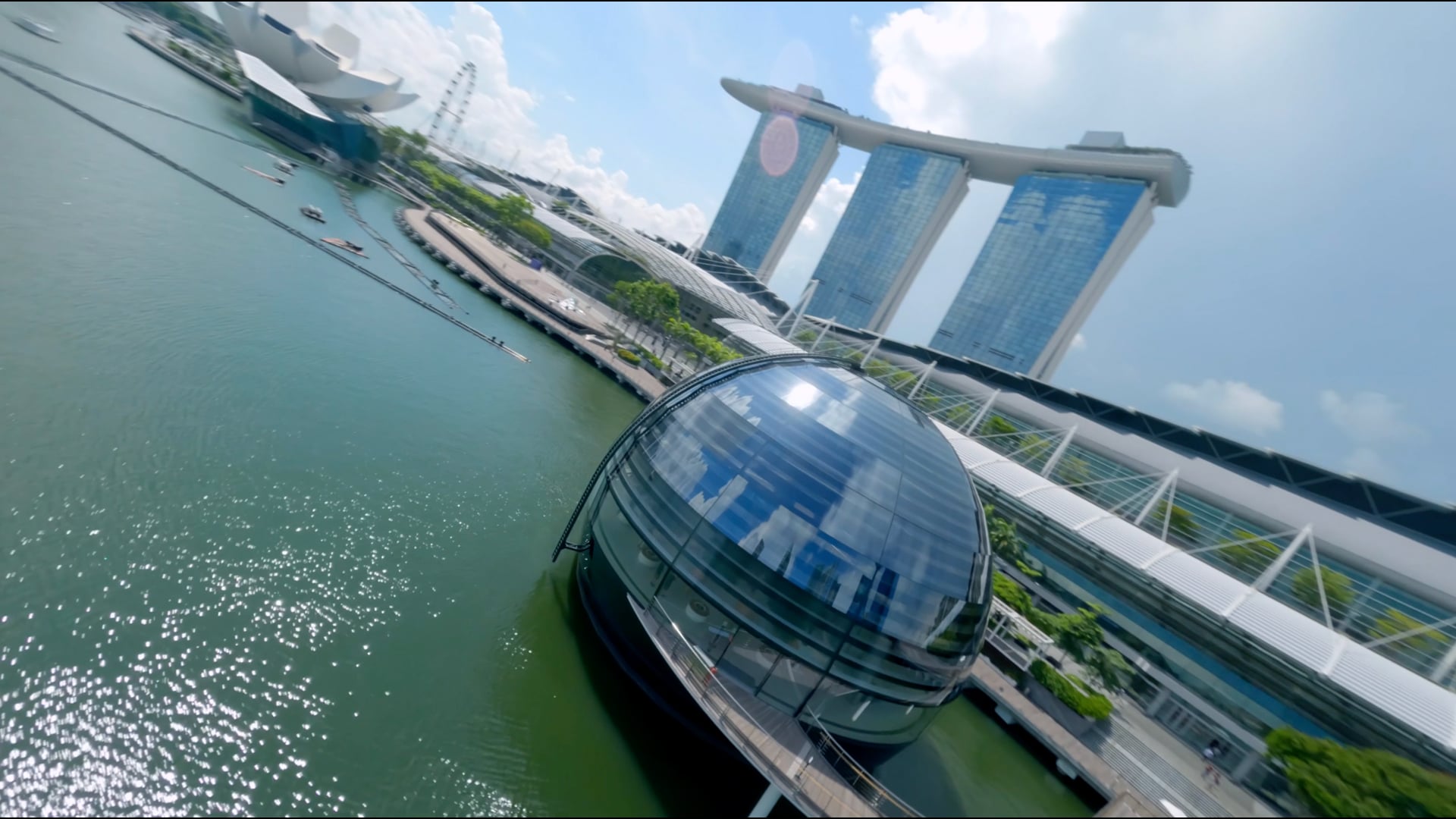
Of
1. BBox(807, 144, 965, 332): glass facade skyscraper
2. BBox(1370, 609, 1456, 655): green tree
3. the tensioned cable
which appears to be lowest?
the tensioned cable

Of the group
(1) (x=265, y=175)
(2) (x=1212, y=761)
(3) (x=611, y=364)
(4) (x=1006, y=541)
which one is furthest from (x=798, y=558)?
(1) (x=265, y=175)

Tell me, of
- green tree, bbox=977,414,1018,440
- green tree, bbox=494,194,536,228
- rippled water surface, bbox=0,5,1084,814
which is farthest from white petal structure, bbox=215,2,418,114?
green tree, bbox=977,414,1018,440

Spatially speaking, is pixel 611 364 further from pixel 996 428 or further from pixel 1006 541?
pixel 996 428

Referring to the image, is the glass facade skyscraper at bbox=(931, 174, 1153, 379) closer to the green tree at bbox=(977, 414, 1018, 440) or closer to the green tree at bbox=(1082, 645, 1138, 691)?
the green tree at bbox=(977, 414, 1018, 440)

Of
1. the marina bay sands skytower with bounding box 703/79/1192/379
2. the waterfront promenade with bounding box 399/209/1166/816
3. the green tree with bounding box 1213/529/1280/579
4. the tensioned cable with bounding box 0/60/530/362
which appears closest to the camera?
the waterfront promenade with bounding box 399/209/1166/816

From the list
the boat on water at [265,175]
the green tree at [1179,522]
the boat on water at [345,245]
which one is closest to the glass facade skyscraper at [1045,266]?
the green tree at [1179,522]

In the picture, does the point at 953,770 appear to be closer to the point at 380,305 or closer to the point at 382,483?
the point at 382,483
